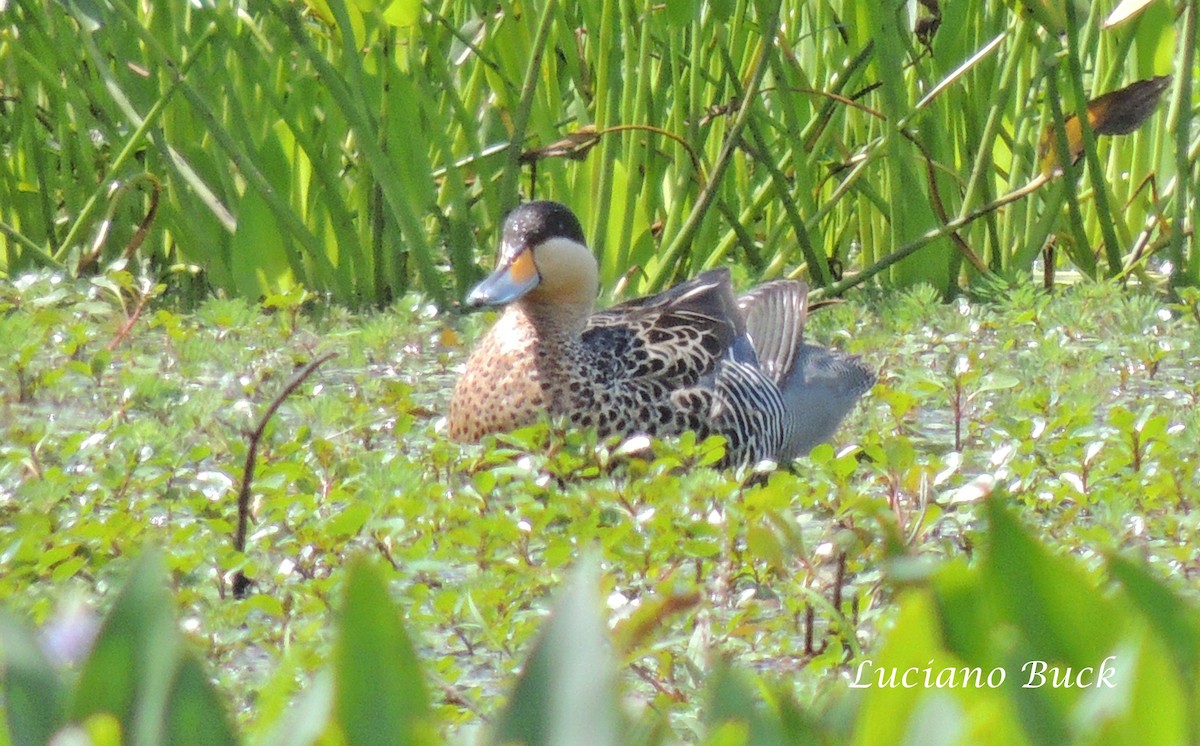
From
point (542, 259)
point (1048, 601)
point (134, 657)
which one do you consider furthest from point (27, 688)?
point (542, 259)

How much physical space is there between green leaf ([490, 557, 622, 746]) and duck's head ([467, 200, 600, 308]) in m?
2.97

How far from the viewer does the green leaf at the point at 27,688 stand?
1.04 metres

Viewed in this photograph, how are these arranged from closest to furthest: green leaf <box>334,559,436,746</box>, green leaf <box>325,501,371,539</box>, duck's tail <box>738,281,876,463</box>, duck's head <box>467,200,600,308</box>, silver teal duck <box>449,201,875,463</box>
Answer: green leaf <box>334,559,436,746</box> → green leaf <box>325,501,371,539</box> → silver teal duck <box>449,201,875,463</box> → duck's head <box>467,200,600,308</box> → duck's tail <box>738,281,876,463</box>

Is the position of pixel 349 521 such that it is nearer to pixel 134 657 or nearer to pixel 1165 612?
pixel 134 657

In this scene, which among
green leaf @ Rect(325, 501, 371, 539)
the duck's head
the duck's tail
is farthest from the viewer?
the duck's tail

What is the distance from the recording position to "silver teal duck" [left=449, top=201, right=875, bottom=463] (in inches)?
151

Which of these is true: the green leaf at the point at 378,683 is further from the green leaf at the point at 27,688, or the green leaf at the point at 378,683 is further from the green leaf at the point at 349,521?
the green leaf at the point at 349,521

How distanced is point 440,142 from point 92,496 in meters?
2.24

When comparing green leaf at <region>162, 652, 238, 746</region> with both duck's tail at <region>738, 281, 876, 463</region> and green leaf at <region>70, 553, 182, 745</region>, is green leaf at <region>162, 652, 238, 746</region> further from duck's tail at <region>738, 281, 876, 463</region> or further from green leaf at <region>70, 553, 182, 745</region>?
duck's tail at <region>738, 281, 876, 463</region>

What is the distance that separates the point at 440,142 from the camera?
5031 millimetres

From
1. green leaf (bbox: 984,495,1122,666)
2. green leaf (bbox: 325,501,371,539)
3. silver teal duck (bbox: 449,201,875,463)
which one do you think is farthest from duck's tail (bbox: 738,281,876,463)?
green leaf (bbox: 984,495,1122,666)

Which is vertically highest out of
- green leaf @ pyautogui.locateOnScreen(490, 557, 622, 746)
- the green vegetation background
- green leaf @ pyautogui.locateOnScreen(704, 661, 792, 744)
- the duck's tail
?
green leaf @ pyautogui.locateOnScreen(490, 557, 622, 746)

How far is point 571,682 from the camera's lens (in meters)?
1.01

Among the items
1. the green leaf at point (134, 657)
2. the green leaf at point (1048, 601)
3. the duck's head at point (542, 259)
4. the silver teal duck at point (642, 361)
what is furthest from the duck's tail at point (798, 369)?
the green leaf at point (134, 657)
